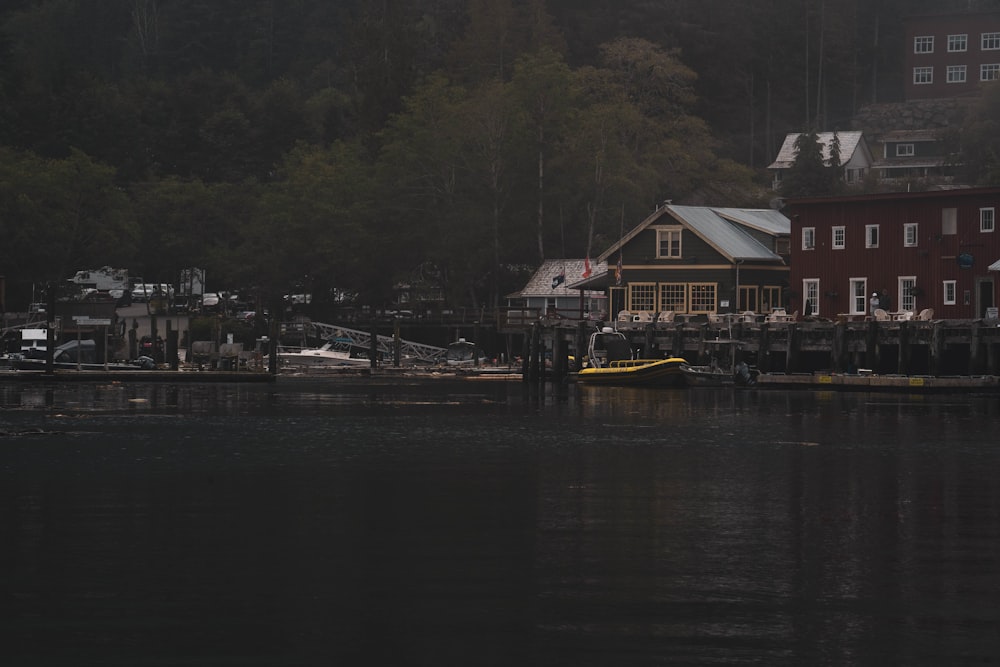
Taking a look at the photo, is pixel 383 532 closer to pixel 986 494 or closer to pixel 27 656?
pixel 27 656

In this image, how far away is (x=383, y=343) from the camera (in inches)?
4555

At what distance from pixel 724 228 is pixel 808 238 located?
9.73m

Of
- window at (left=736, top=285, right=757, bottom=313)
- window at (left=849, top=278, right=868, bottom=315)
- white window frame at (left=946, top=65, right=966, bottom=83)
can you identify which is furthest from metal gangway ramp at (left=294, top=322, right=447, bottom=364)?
white window frame at (left=946, top=65, right=966, bottom=83)

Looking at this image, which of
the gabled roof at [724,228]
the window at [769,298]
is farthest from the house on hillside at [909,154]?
the window at [769,298]

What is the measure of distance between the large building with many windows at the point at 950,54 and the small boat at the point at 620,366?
332ft

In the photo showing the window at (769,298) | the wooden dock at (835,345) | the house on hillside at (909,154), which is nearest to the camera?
the wooden dock at (835,345)

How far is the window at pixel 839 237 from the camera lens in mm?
88375

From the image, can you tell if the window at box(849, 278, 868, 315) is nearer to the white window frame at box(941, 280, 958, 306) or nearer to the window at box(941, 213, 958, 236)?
the white window frame at box(941, 280, 958, 306)

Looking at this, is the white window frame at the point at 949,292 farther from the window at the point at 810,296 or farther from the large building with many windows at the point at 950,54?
the large building with many windows at the point at 950,54

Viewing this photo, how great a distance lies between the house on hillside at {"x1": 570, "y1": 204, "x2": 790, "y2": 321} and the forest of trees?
2316 centimetres

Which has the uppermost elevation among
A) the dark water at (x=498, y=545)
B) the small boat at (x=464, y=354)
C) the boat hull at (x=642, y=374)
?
the small boat at (x=464, y=354)

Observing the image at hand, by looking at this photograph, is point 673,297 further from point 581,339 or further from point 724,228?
point 581,339

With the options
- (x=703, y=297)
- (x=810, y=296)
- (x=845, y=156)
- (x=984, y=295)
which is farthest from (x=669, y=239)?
(x=845, y=156)

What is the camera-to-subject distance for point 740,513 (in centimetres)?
3441
